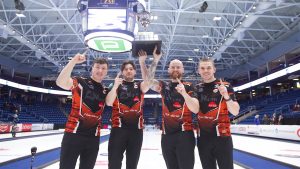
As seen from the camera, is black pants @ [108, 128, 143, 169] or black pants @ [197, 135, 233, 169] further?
black pants @ [108, 128, 143, 169]

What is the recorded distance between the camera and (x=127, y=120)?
151 inches

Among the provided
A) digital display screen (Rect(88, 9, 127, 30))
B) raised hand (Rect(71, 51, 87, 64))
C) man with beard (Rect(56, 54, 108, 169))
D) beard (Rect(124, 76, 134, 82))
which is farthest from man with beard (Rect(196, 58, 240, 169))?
digital display screen (Rect(88, 9, 127, 30))

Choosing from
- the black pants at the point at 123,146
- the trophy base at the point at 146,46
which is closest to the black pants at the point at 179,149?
the black pants at the point at 123,146

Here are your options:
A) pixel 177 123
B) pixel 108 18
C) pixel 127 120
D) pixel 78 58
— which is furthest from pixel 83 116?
pixel 108 18

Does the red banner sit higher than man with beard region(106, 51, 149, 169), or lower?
lower

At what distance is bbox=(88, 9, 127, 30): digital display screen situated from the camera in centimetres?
763

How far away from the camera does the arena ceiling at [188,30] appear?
56.1 ft

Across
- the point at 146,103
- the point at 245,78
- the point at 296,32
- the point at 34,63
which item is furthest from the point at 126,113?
the point at 146,103

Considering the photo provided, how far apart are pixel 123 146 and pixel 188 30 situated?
20.8 m

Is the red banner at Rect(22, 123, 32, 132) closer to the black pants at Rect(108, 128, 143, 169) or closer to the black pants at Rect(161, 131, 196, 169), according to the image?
the black pants at Rect(108, 128, 143, 169)

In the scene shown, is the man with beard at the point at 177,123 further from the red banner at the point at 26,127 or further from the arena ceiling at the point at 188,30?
the red banner at the point at 26,127

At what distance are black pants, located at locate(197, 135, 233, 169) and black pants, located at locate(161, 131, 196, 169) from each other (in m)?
0.15

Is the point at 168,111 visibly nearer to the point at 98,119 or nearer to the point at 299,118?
the point at 98,119

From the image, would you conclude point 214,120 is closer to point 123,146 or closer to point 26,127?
point 123,146
